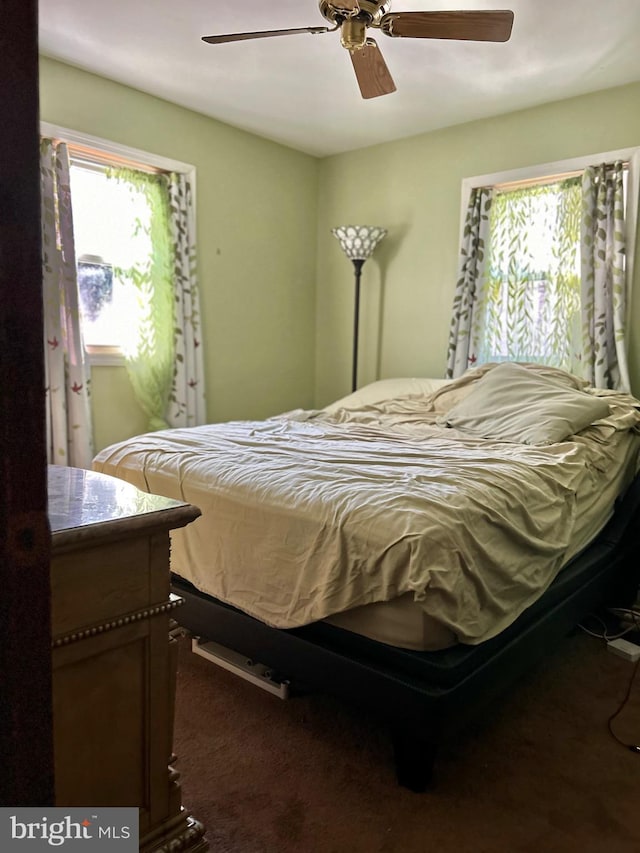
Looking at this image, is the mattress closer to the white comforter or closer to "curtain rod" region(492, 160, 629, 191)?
the white comforter

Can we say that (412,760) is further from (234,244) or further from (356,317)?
(234,244)

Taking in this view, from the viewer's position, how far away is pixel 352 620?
1.48 metres

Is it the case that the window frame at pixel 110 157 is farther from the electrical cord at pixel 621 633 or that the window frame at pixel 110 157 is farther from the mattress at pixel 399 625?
the electrical cord at pixel 621 633

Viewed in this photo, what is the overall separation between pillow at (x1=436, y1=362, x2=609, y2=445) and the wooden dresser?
180 cm

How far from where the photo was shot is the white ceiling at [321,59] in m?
2.42

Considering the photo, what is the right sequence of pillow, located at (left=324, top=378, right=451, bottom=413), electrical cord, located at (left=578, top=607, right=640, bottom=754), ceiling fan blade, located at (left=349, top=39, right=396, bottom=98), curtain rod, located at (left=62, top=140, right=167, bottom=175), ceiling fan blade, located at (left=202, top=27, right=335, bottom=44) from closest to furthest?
electrical cord, located at (left=578, top=607, right=640, bottom=754) → ceiling fan blade, located at (left=202, top=27, right=335, bottom=44) → ceiling fan blade, located at (left=349, top=39, right=396, bottom=98) → curtain rod, located at (left=62, top=140, right=167, bottom=175) → pillow, located at (left=324, top=378, right=451, bottom=413)

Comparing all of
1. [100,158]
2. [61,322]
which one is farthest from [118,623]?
[100,158]

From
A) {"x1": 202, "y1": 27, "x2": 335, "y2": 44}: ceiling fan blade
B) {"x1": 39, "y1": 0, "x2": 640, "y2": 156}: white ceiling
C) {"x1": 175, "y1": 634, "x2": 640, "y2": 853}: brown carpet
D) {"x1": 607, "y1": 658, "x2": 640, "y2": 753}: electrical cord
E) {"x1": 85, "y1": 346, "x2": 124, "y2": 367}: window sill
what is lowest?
{"x1": 607, "y1": 658, "x2": 640, "y2": 753}: electrical cord

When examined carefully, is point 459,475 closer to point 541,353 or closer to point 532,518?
point 532,518

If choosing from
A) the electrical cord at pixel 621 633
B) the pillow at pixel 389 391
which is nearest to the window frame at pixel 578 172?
the pillow at pixel 389 391

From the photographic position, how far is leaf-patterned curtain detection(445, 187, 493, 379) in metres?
3.53

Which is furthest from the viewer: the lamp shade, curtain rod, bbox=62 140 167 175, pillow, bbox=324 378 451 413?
the lamp shade

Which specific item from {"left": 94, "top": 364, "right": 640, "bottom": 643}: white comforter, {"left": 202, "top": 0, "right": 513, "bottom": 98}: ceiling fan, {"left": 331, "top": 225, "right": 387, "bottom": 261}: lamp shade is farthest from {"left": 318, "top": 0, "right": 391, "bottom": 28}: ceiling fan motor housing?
{"left": 331, "top": 225, "right": 387, "bottom": 261}: lamp shade

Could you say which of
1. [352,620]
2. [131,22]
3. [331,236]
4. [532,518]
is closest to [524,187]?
[331,236]
